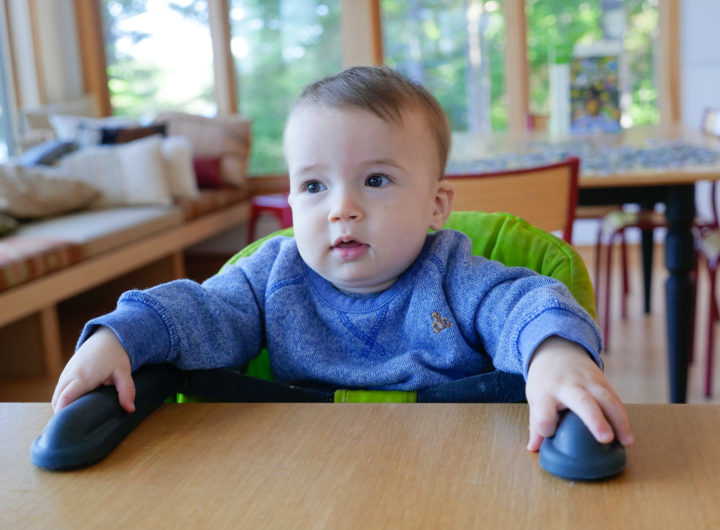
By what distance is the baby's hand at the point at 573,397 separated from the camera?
605 millimetres

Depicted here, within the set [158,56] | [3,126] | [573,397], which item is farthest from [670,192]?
[158,56]

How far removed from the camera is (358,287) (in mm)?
1012

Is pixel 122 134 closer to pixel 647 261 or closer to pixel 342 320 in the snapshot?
pixel 647 261

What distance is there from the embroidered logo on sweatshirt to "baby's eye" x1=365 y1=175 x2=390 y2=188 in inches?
5.9

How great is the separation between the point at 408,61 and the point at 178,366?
4820mm

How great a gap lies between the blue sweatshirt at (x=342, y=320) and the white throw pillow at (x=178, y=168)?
365 cm

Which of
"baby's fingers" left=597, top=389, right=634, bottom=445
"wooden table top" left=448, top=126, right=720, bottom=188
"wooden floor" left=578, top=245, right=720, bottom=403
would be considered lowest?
"wooden floor" left=578, top=245, right=720, bottom=403

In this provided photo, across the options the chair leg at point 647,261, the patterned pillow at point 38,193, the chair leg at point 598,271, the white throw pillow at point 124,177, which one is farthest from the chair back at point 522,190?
the white throw pillow at point 124,177

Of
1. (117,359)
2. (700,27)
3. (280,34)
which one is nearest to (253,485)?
(117,359)

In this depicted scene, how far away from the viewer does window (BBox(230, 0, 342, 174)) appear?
18.2 feet

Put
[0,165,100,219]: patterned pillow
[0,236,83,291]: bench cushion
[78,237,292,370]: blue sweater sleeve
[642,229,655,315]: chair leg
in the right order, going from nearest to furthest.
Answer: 1. [78,237,292,370]: blue sweater sleeve
2. [0,236,83,291]: bench cushion
3. [642,229,655,315]: chair leg
4. [0,165,100,219]: patterned pillow

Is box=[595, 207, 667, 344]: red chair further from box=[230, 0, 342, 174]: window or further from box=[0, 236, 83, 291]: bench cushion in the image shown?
box=[230, 0, 342, 174]: window

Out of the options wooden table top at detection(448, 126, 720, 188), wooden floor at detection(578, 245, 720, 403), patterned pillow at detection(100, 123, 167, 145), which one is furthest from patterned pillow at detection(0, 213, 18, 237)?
wooden floor at detection(578, 245, 720, 403)

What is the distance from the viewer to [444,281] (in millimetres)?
973
